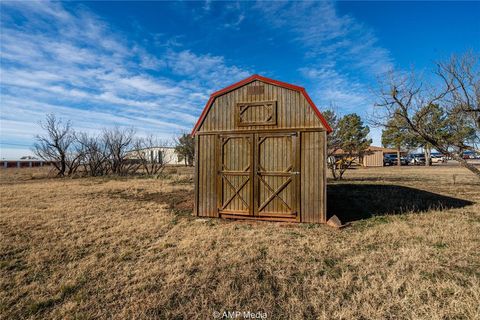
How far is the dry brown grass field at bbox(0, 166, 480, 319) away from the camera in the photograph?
3240 millimetres

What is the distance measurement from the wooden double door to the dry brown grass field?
0.56 meters

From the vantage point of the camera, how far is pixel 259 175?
7.71 metres

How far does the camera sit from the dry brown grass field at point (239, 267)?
324 centimetres

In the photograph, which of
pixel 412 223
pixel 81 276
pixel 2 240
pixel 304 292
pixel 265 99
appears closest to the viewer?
pixel 304 292

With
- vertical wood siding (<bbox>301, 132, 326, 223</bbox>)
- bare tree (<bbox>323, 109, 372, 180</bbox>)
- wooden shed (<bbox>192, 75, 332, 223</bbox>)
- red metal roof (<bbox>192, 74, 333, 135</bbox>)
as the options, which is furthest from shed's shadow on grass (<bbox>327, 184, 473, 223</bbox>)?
bare tree (<bbox>323, 109, 372, 180</bbox>)

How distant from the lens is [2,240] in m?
5.86

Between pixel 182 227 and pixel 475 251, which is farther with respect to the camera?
pixel 182 227

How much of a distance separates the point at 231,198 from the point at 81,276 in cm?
457

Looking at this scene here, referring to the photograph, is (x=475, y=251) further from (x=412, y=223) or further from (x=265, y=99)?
(x=265, y=99)

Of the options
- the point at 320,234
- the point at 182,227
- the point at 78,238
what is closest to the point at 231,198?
the point at 182,227

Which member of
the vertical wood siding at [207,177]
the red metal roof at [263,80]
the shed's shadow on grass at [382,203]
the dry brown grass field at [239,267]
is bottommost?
the dry brown grass field at [239,267]

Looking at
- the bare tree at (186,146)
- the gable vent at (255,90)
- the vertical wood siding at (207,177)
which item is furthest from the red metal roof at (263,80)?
the bare tree at (186,146)

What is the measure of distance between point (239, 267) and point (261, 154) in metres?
3.97

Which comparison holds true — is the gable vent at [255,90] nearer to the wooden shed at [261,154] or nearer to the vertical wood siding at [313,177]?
the wooden shed at [261,154]
